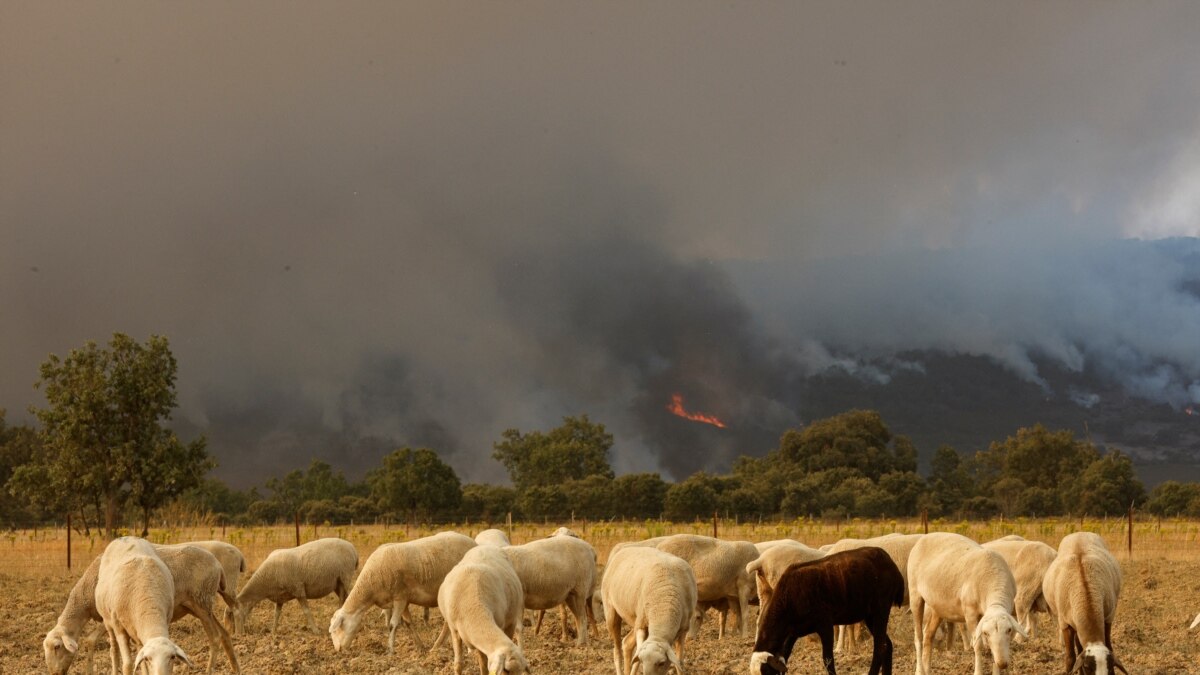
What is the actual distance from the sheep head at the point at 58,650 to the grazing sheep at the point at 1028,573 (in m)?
12.0

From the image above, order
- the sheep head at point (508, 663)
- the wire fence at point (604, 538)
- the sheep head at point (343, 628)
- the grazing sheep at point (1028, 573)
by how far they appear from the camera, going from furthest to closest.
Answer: the wire fence at point (604, 538) < the sheep head at point (343, 628) < the grazing sheep at point (1028, 573) < the sheep head at point (508, 663)

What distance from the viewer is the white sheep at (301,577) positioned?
18.7 meters

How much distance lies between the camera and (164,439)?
45.9 meters

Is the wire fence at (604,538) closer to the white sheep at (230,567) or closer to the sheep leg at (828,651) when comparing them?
the white sheep at (230,567)

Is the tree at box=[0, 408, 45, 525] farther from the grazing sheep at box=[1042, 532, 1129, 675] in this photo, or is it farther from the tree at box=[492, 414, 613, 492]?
the grazing sheep at box=[1042, 532, 1129, 675]

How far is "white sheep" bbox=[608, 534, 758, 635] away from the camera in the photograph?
17484mm

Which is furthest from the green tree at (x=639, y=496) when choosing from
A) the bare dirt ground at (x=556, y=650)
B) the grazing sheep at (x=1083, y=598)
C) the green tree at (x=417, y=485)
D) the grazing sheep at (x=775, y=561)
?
the grazing sheep at (x=1083, y=598)

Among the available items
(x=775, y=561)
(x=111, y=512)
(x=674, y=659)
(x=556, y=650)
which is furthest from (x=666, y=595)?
(x=111, y=512)

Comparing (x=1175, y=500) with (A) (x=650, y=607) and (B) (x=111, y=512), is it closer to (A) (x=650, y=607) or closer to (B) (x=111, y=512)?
(B) (x=111, y=512)

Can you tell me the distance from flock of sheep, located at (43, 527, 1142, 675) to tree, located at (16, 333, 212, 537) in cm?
2994

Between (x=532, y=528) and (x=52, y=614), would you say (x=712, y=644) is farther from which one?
(x=532, y=528)

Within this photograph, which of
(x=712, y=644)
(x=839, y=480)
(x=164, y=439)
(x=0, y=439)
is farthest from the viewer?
(x=0, y=439)

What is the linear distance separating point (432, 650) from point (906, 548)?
7.30 m

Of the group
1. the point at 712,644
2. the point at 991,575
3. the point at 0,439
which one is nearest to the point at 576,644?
the point at 712,644
